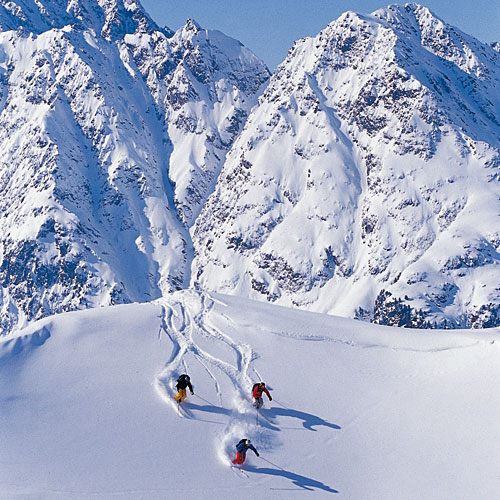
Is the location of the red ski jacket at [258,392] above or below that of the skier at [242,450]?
above

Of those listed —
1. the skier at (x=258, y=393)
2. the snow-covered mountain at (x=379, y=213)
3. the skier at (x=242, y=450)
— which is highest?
the snow-covered mountain at (x=379, y=213)

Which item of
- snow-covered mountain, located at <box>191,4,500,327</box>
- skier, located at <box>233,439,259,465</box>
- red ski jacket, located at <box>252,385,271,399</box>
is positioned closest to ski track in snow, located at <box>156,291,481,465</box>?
skier, located at <box>233,439,259,465</box>

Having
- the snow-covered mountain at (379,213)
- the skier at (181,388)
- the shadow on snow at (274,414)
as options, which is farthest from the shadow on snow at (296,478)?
the snow-covered mountain at (379,213)

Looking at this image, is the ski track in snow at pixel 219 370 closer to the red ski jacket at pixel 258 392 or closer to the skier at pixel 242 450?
the skier at pixel 242 450

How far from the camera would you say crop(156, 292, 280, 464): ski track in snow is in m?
20.9

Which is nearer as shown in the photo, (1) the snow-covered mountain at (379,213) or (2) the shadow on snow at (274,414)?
(2) the shadow on snow at (274,414)

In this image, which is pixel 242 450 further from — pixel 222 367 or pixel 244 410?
pixel 222 367

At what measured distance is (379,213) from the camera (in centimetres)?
17275

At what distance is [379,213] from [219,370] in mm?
153247

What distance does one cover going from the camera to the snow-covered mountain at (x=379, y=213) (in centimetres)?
14962

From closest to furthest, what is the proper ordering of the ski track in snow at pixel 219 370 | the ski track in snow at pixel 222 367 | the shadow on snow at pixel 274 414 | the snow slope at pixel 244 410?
the snow slope at pixel 244 410 → the ski track in snow at pixel 219 370 → the ski track in snow at pixel 222 367 → the shadow on snow at pixel 274 414

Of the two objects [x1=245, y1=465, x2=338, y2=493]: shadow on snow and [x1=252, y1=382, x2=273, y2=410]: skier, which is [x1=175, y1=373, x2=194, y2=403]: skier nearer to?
[x1=252, y1=382, x2=273, y2=410]: skier

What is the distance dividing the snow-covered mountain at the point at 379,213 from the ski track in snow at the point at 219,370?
117 metres

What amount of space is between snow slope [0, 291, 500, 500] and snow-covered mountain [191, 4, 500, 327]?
119m
